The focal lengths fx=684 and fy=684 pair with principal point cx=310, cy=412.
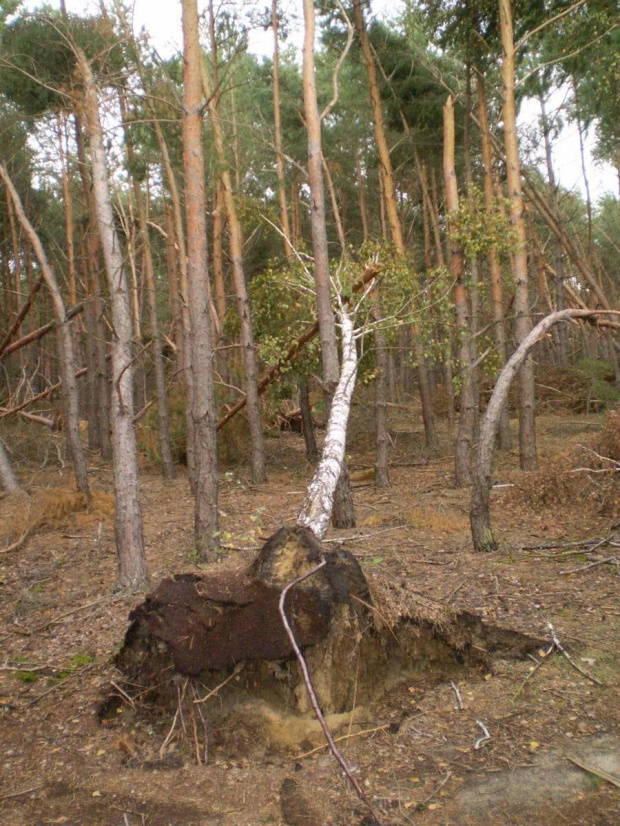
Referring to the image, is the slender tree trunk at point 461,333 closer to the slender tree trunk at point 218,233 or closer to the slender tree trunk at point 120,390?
the slender tree trunk at point 218,233

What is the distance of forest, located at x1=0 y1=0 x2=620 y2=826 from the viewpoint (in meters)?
3.98

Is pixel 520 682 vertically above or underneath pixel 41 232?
underneath

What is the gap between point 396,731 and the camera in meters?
4.32

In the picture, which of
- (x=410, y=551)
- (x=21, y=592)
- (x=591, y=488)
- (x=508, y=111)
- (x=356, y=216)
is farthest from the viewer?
(x=356, y=216)

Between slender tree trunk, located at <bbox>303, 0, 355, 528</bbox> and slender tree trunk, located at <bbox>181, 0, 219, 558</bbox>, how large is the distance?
2352 millimetres

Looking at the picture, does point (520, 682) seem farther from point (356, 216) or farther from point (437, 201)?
point (356, 216)

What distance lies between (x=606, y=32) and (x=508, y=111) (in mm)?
2858

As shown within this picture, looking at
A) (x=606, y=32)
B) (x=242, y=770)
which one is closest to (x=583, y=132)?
(x=606, y=32)

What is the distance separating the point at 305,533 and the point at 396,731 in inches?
54.2

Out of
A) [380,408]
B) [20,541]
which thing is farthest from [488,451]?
[20,541]

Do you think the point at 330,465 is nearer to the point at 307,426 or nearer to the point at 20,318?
the point at 20,318

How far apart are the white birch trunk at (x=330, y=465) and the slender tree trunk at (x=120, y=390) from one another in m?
2.15

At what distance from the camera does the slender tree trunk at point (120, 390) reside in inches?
289

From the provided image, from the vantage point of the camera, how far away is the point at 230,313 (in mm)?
16688
